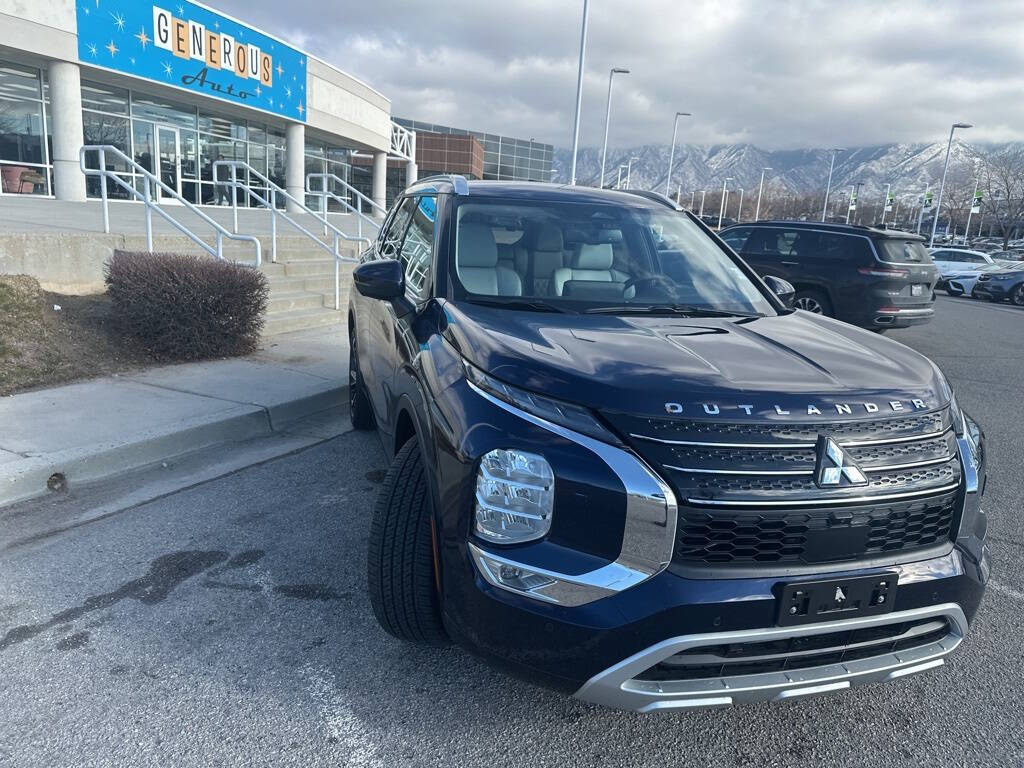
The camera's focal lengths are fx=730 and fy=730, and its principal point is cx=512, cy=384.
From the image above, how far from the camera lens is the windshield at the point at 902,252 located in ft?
35.2

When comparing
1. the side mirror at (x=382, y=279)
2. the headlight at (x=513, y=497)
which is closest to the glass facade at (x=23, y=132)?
the side mirror at (x=382, y=279)

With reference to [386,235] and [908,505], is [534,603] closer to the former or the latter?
[908,505]

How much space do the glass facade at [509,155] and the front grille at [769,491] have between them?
57173 millimetres

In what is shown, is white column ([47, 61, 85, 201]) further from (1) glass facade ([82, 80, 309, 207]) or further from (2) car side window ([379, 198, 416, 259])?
(2) car side window ([379, 198, 416, 259])

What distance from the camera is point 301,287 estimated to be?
34.8ft

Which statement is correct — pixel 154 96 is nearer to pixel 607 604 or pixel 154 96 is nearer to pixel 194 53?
pixel 194 53

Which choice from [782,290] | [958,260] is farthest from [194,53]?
[958,260]

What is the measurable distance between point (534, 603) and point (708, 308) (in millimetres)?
1810

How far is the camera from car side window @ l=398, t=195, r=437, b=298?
3.50 meters

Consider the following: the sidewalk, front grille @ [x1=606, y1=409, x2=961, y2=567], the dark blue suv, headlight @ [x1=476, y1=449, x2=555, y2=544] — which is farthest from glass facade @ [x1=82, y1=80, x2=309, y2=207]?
front grille @ [x1=606, y1=409, x2=961, y2=567]

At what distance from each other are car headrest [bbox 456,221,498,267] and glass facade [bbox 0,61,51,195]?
1824cm

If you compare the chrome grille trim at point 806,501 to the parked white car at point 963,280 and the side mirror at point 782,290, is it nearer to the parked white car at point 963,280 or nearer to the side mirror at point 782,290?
the side mirror at point 782,290

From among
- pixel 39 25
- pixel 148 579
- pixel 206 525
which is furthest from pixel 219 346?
pixel 39 25

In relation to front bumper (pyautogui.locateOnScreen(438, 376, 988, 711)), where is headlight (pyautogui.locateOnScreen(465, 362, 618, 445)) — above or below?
above
